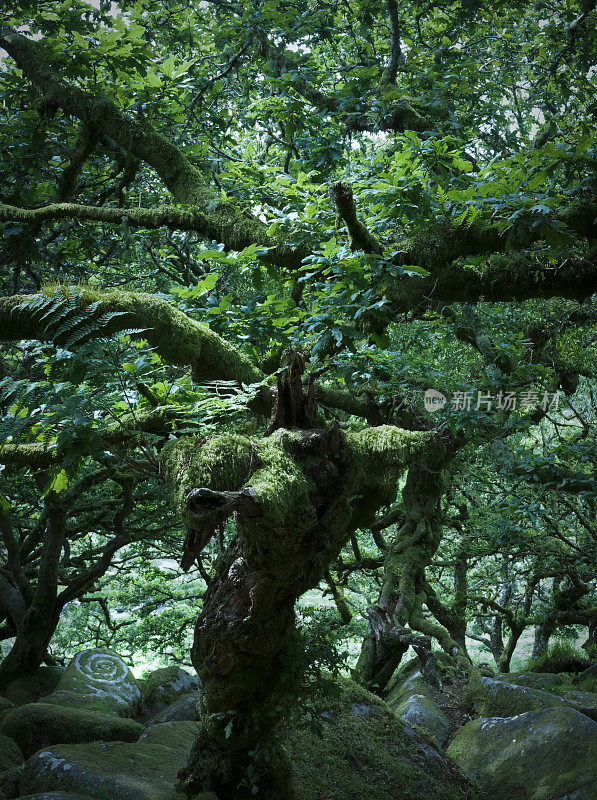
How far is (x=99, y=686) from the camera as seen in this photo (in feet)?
29.5

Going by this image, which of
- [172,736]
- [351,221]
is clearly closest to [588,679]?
[172,736]

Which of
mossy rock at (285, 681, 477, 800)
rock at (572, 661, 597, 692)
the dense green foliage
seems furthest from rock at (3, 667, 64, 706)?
rock at (572, 661, 597, 692)

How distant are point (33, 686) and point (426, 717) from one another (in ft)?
19.5

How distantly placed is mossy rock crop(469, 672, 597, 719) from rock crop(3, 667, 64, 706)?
245 inches

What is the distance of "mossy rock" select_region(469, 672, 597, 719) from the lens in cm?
651

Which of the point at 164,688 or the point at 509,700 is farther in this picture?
the point at 164,688

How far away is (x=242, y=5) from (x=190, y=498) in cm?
769

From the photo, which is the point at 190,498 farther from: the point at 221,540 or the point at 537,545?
the point at 537,545

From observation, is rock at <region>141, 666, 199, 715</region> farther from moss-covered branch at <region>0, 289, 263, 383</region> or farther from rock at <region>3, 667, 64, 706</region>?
moss-covered branch at <region>0, 289, 263, 383</region>

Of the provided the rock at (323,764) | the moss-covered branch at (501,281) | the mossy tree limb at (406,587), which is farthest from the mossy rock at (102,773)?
the moss-covered branch at (501,281)

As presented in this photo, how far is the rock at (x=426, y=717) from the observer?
6.39m

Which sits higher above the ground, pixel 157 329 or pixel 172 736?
pixel 157 329

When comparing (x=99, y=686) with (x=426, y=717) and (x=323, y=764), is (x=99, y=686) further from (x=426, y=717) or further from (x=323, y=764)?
(x=323, y=764)

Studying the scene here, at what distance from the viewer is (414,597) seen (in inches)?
315
